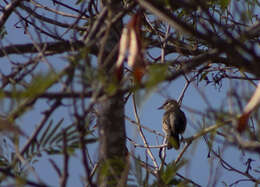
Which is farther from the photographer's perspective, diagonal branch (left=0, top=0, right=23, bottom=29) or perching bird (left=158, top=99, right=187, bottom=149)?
perching bird (left=158, top=99, right=187, bottom=149)

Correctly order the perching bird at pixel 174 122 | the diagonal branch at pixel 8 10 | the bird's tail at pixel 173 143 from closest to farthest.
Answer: the diagonal branch at pixel 8 10
the bird's tail at pixel 173 143
the perching bird at pixel 174 122

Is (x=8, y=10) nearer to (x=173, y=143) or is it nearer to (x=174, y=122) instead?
(x=173, y=143)

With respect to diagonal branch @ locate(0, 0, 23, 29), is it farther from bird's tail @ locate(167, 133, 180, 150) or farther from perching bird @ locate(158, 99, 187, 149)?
perching bird @ locate(158, 99, 187, 149)

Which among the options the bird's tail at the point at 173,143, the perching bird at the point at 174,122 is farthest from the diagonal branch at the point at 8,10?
the perching bird at the point at 174,122

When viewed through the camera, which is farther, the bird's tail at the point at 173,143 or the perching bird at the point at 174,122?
the perching bird at the point at 174,122

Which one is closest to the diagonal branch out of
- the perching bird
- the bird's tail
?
the bird's tail

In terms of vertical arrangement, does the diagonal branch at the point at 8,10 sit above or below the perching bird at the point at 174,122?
below

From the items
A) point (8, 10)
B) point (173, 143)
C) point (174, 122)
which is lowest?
point (173, 143)

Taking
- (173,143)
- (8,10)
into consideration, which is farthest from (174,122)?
(8,10)

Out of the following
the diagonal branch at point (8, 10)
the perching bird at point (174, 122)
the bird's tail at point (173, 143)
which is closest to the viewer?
the diagonal branch at point (8, 10)

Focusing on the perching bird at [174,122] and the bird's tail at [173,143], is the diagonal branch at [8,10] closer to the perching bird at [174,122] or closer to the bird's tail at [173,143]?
the bird's tail at [173,143]

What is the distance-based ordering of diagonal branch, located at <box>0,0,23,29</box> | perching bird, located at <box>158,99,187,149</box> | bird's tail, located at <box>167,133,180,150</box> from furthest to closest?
perching bird, located at <box>158,99,187,149</box> → bird's tail, located at <box>167,133,180,150</box> → diagonal branch, located at <box>0,0,23,29</box>

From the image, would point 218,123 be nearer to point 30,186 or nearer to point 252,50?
point 252,50

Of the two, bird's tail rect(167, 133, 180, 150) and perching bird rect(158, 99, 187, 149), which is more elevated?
perching bird rect(158, 99, 187, 149)
